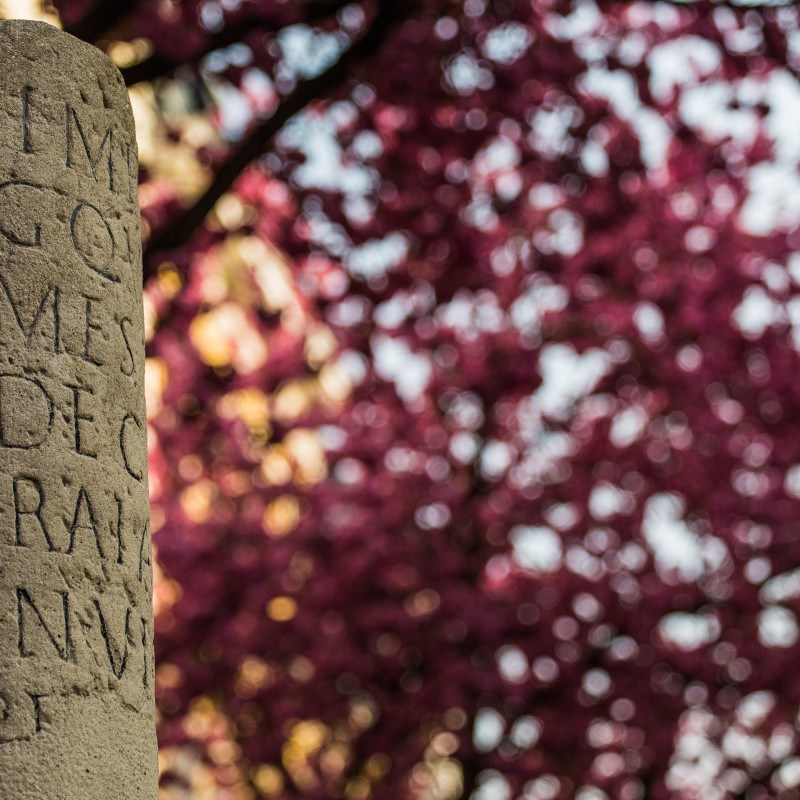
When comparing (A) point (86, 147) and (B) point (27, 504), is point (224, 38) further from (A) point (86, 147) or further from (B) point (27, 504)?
(B) point (27, 504)

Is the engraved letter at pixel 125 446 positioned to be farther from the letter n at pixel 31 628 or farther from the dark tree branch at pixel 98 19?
the dark tree branch at pixel 98 19

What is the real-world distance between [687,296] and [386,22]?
116 inches

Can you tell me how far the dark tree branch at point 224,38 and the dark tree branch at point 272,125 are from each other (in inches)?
5.9

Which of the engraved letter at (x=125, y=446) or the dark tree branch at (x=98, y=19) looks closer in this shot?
the engraved letter at (x=125, y=446)

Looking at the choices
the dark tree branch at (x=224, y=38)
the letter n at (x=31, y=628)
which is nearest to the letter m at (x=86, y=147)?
the letter n at (x=31, y=628)

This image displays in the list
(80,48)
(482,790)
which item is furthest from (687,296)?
(80,48)

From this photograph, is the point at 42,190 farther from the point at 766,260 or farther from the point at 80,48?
the point at 766,260

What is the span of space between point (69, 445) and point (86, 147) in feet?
1.95

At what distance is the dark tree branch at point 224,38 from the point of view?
4.27 m

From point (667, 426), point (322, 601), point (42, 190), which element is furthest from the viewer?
point (667, 426)

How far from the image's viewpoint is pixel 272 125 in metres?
4.34

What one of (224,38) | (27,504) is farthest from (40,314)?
(224,38)

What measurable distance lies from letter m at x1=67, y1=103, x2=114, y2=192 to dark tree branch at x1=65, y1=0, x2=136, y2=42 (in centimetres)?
159

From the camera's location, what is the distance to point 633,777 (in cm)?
716
